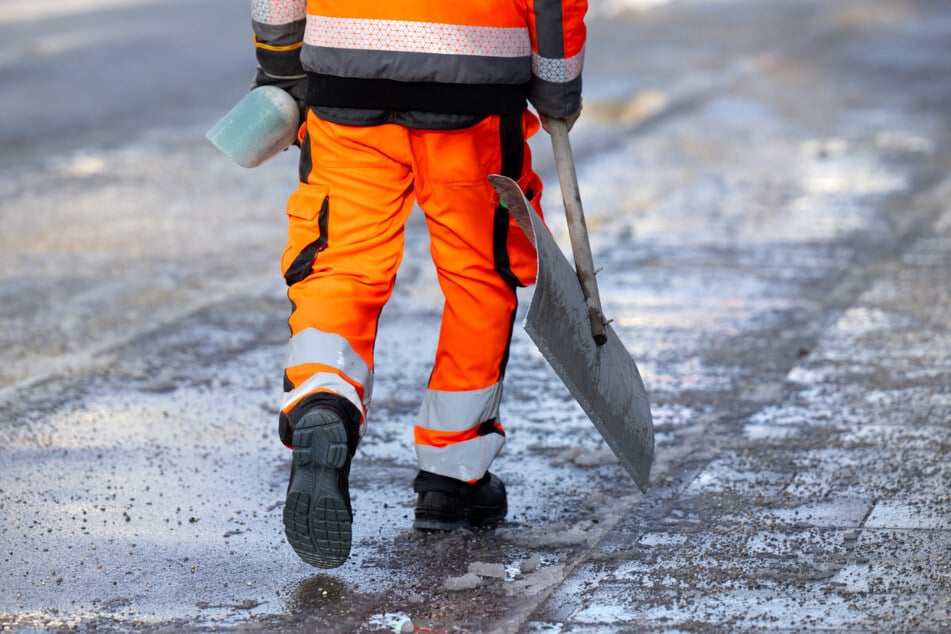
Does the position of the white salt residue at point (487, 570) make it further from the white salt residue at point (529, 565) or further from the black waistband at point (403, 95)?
the black waistband at point (403, 95)

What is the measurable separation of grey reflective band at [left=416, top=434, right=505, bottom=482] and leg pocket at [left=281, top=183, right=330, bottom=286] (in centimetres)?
57

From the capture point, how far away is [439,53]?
11.4ft

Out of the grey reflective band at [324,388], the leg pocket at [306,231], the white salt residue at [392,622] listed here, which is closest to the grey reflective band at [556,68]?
the leg pocket at [306,231]

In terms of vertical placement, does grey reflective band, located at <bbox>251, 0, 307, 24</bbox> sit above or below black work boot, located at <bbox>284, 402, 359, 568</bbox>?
above

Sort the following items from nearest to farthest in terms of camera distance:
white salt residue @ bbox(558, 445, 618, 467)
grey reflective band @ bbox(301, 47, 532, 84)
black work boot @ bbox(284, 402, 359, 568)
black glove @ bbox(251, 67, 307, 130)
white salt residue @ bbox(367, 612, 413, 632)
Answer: white salt residue @ bbox(367, 612, 413, 632) < black work boot @ bbox(284, 402, 359, 568) < grey reflective band @ bbox(301, 47, 532, 84) < black glove @ bbox(251, 67, 307, 130) < white salt residue @ bbox(558, 445, 618, 467)

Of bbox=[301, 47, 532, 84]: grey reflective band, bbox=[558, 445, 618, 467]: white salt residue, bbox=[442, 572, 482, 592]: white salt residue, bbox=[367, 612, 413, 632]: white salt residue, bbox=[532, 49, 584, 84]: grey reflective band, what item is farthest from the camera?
bbox=[558, 445, 618, 467]: white salt residue

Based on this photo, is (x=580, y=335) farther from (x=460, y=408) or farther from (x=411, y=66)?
(x=411, y=66)

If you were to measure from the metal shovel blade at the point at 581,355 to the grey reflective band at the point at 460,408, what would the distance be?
27cm

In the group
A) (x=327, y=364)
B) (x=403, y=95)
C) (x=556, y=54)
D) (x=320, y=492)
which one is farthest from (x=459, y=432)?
(x=556, y=54)

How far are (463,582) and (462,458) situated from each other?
1.44 feet

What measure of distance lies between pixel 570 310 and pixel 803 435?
114cm

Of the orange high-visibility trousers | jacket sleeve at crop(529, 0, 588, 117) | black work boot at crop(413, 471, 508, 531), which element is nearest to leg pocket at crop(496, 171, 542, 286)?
the orange high-visibility trousers

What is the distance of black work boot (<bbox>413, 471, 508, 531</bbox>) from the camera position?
3730 millimetres

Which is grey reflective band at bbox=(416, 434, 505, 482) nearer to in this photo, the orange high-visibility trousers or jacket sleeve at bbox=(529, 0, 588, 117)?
the orange high-visibility trousers
